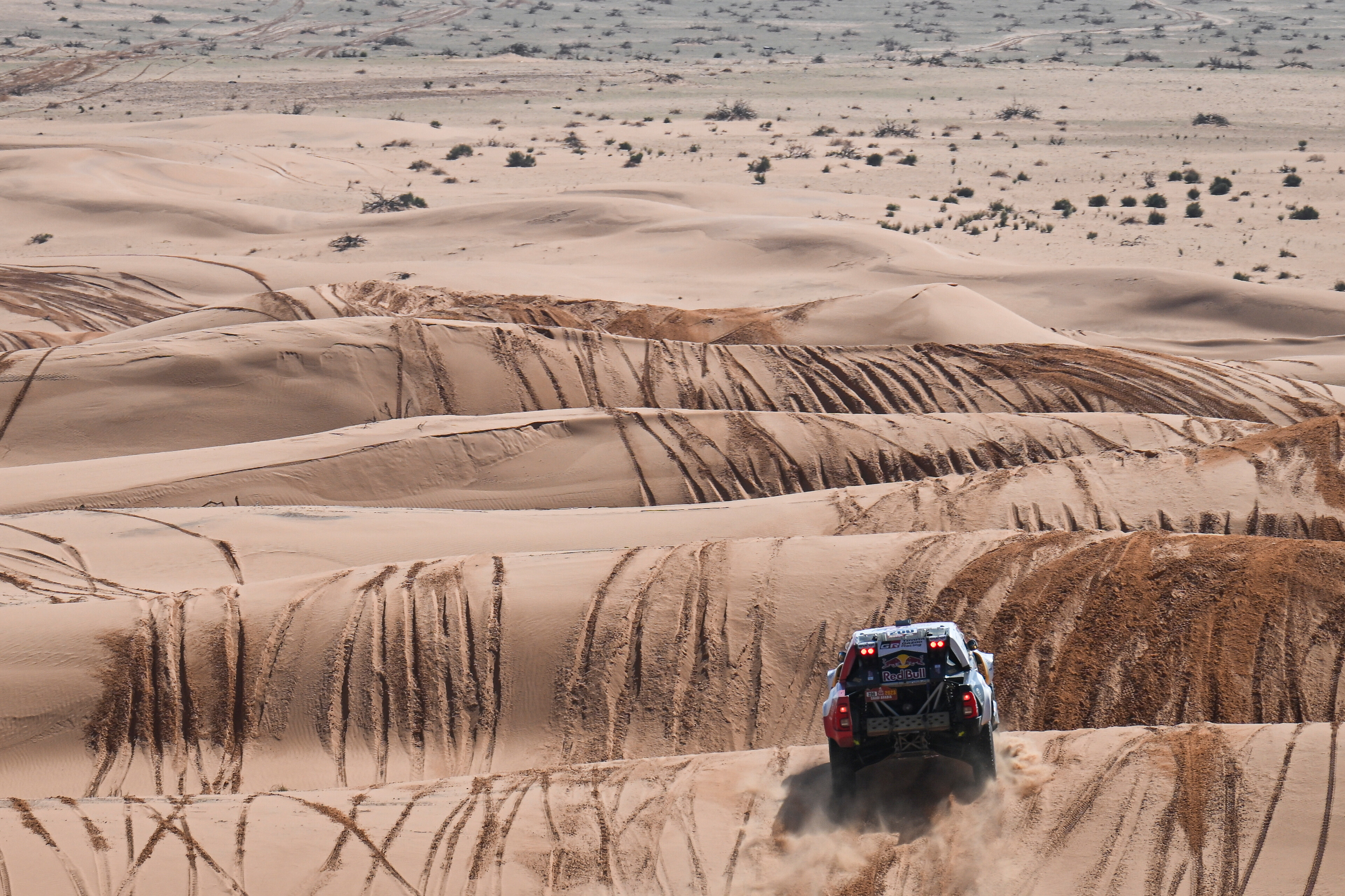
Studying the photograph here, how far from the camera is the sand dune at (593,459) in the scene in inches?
625

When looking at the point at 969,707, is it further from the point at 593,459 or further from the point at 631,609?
the point at 593,459

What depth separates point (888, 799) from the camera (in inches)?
322

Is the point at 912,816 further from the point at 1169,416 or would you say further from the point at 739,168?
the point at 739,168

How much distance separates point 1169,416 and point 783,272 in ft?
46.4

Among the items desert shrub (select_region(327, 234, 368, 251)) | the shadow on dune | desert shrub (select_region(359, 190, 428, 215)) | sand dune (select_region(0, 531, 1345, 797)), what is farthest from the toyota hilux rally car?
desert shrub (select_region(359, 190, 428, 215))

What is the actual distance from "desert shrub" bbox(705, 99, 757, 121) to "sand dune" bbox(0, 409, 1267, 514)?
3749 centimetres

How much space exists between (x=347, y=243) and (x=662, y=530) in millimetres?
22475

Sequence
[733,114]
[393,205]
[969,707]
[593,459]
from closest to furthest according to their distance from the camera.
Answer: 1. [969,707]
2. [593,459]
3. [393,205]
4. [733,114]

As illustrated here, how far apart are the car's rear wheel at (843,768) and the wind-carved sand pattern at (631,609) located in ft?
0.52

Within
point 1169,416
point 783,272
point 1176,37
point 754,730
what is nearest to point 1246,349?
point 1169,416

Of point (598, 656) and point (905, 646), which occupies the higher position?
point (905, 646)

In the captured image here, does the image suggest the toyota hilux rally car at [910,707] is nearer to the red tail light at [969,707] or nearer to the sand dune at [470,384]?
the red tail light at [969,707]

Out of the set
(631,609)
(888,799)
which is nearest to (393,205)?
(631,609)

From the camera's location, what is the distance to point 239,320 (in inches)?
891
